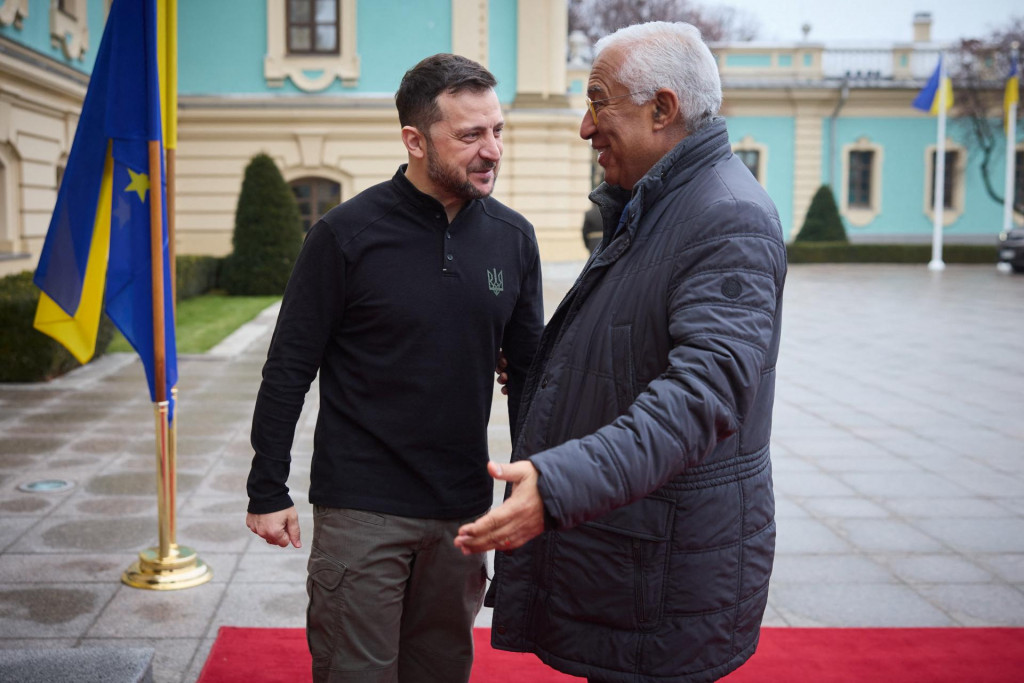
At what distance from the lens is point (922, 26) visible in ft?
135

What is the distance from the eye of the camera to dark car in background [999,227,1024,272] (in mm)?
28219

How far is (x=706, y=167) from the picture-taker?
Result: 230cm

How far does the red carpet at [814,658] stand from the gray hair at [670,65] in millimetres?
2312

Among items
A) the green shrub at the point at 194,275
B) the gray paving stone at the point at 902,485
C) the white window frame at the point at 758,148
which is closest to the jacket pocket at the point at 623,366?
the gray paving stone at the point at 902,485

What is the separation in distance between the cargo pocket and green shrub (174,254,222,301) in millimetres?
14937

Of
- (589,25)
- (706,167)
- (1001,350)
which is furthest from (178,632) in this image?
(589,25)

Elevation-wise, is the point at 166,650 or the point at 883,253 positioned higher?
the point at 883,253

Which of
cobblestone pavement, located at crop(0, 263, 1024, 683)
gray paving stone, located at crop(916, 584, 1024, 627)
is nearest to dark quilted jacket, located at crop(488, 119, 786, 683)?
cobblestone pavement, located at crop(0, 263, 1024, 683)

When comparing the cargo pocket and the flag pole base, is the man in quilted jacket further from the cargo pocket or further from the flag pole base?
the flag pole base

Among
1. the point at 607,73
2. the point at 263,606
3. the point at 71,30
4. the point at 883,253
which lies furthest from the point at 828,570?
the point at 883,253

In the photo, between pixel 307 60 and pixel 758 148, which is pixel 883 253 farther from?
pixel 307 60

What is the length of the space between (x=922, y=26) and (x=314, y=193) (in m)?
27.1

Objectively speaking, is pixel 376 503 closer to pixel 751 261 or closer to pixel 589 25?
pixel 751 261

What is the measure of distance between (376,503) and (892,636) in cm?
259
